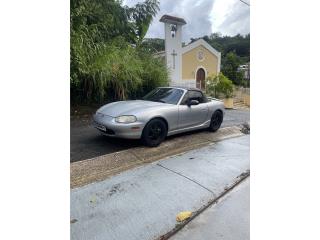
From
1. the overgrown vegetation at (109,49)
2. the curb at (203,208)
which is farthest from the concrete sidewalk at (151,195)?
the overgrown vegetation at (109,49)

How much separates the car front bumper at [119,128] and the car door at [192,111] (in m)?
0.63

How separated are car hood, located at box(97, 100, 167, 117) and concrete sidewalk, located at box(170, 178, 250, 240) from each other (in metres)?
1.09

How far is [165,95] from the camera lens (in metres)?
2.84

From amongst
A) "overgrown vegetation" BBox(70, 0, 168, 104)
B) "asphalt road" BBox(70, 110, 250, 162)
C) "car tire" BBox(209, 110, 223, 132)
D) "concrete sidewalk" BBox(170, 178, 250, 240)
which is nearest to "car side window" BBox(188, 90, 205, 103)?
"car tire" BBox(209, 110, 223, 132)

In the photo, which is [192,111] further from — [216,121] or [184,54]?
[184,54]

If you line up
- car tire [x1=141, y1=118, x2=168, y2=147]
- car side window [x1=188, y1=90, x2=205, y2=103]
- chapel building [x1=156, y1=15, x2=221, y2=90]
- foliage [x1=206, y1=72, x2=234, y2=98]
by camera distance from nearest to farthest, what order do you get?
1. chapel building [x1=156, y1=15, x2=221, y2=90]
2. foliage [x1=206, y1=72, x2=234, y2=98]
3. car tire [x1=141, y1=118, x2=168, y2=147]
4. car side window [x1=188, y1=90, x2=205, y2=103]

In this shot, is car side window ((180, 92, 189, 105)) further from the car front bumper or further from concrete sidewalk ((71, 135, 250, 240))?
concrete sidewalk ((71, 135, 250, 240))

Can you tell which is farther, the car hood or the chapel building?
the car hood

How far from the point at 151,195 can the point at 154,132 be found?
1154 mm

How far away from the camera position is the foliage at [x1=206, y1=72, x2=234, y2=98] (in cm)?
203
